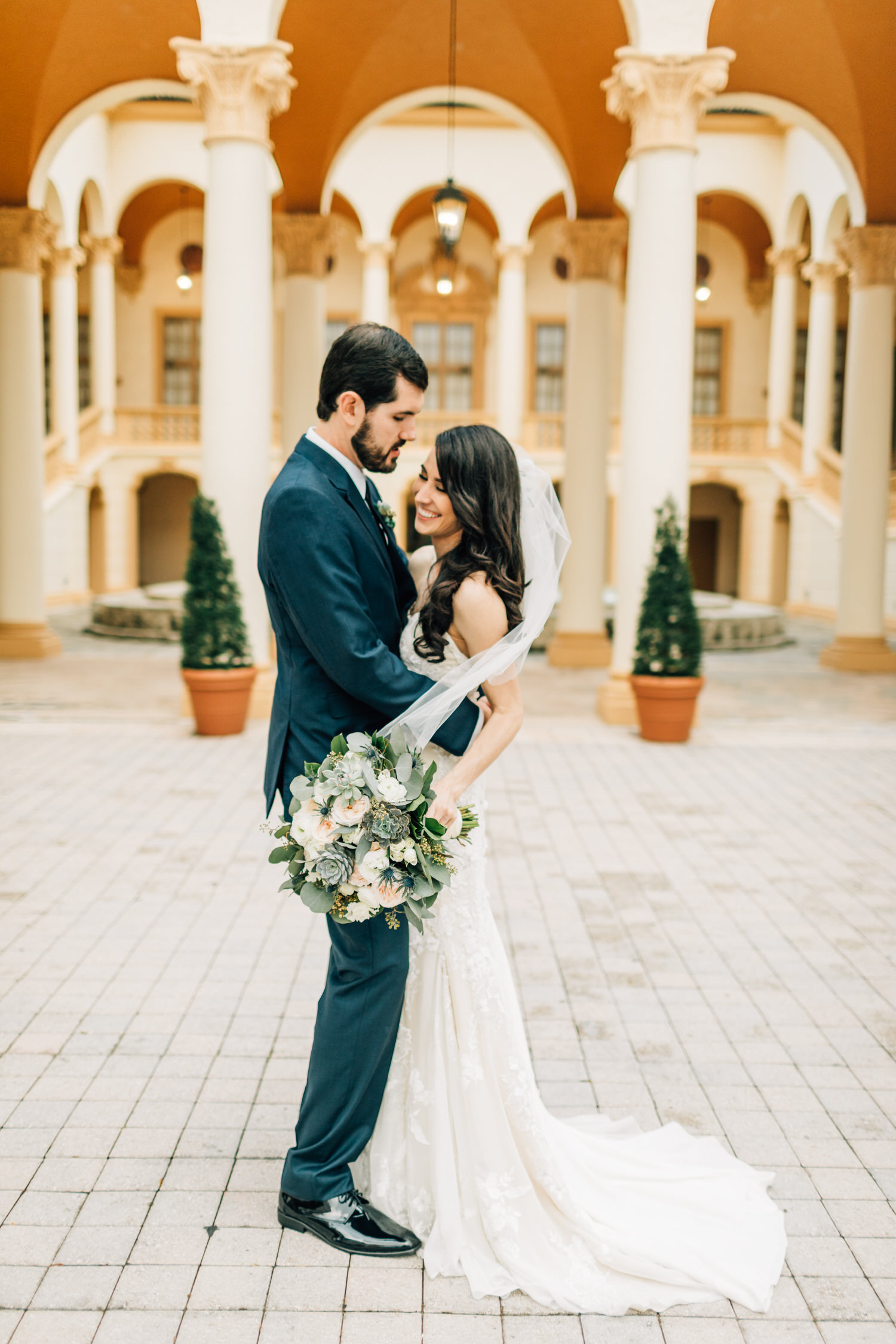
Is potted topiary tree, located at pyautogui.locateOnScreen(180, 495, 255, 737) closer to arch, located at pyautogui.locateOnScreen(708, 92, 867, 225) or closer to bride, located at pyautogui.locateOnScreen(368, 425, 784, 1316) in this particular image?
bride, located at pyautogui.locateOnScreen(368, 425, 784, 1316)

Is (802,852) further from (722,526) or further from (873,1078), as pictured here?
(722,526)

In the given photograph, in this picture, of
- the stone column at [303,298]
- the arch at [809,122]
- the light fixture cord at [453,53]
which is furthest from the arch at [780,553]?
the stone column at [303,298]

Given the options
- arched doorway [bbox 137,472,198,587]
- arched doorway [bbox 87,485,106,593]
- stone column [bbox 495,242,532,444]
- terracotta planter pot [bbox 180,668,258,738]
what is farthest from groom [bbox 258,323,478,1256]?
arched doorway [bbox 137,472,198,587]

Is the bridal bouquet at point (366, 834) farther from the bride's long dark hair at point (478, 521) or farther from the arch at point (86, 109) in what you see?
the arch at point (86, 109)

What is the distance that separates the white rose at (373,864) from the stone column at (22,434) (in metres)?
12.1

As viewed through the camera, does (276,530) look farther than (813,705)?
No

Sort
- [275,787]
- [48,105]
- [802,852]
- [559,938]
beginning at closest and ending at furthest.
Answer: [275,787] < [559,938] < [802,852] < [48,105]

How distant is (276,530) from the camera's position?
8.39ft

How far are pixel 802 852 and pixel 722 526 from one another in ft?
69.2

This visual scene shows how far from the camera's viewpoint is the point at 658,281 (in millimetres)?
9086

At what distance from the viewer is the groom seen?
2525 millimetres

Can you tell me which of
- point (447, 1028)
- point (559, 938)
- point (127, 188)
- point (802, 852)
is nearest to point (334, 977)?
point (447, 1028)

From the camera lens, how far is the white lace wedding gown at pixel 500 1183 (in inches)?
102

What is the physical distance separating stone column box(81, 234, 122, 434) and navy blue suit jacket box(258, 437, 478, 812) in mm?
21376
